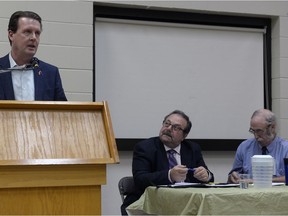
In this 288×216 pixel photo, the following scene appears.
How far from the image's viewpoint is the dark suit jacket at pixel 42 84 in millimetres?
2498

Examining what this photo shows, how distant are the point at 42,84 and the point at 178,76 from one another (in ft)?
8.13

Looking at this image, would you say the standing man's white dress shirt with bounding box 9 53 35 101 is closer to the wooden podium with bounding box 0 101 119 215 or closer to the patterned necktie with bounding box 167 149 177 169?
the wooden podium with bounding box 0 101 119 215

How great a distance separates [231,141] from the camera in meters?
4.98

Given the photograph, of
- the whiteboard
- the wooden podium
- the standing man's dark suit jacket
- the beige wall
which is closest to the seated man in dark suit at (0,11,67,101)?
the wooden podium

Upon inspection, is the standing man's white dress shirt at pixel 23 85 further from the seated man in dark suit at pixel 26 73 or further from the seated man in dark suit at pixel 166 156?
the seated man in dark suit at pixel 166 156

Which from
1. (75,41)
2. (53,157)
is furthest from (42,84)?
(75,41)

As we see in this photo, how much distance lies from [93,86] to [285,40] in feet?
6.27

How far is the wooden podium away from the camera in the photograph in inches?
74.4

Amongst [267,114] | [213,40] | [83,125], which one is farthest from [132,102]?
[83,125]

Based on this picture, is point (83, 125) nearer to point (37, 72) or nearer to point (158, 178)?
point (37, 72)

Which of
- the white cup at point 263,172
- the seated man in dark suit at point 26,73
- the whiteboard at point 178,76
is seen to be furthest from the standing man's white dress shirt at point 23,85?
the whiteboard at point 178,76

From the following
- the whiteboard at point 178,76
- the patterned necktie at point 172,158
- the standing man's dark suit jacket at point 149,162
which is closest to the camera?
the standing man's dark suit jacket at point 149,162

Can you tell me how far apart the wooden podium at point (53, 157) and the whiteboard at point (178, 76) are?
2.54m

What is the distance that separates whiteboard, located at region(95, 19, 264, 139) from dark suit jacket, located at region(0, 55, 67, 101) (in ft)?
6.41
